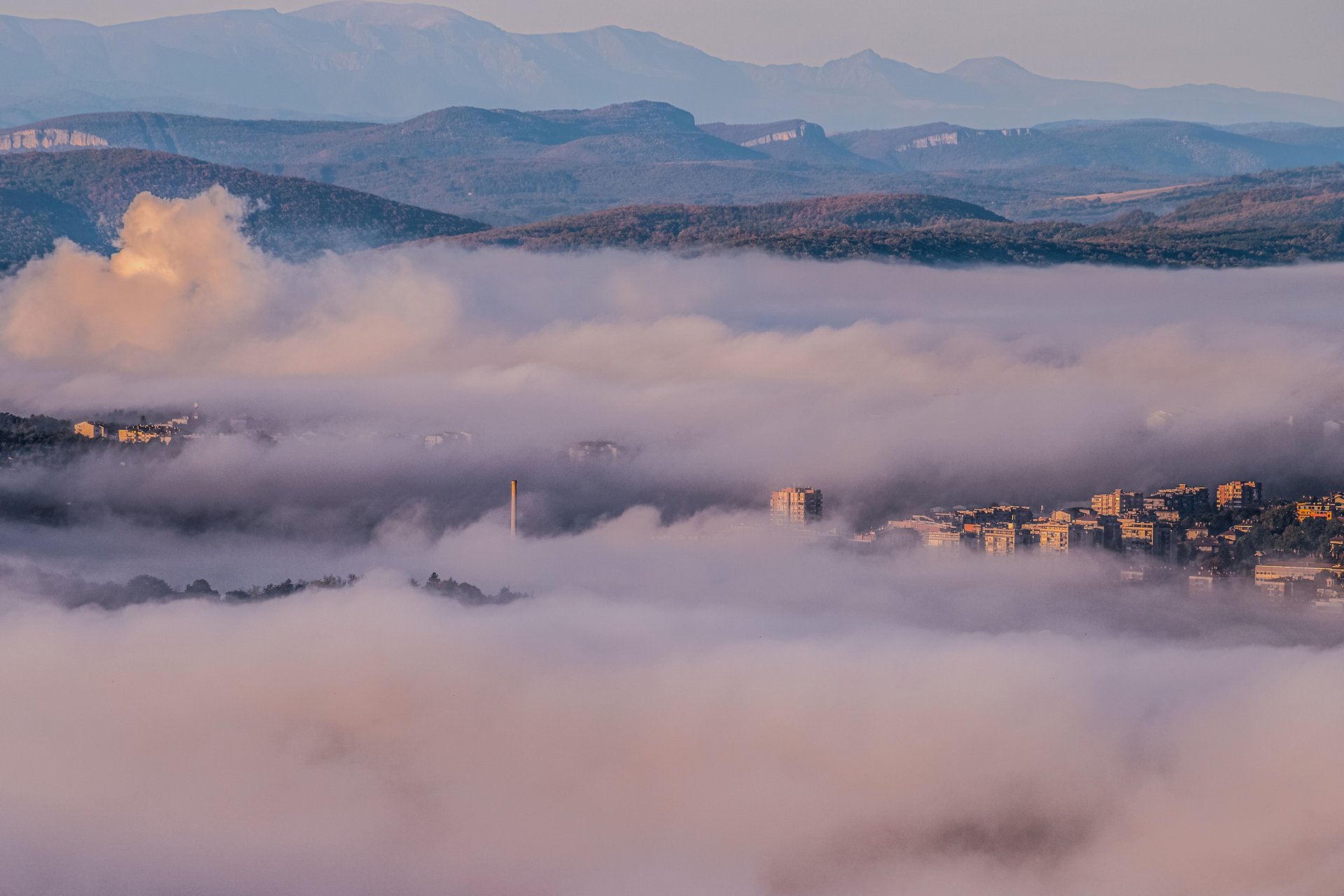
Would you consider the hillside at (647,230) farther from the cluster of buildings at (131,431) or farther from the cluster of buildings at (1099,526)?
the cluster of buildings at (1099,526)

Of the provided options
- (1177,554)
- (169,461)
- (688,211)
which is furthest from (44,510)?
(688,211)

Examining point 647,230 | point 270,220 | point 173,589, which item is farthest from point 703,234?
point 173,589

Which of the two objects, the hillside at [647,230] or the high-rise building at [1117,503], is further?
the hillside at [647,230]

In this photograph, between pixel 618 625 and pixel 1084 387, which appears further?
pixel 1084 387

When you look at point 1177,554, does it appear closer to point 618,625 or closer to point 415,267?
point 618,625

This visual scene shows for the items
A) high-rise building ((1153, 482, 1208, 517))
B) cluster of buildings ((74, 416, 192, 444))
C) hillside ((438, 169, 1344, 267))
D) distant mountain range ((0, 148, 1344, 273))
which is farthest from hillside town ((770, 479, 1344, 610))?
hillside ((438, 169, 1344, 267))

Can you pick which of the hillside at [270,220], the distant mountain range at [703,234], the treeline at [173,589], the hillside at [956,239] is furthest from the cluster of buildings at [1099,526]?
the hillside at [270,220]
